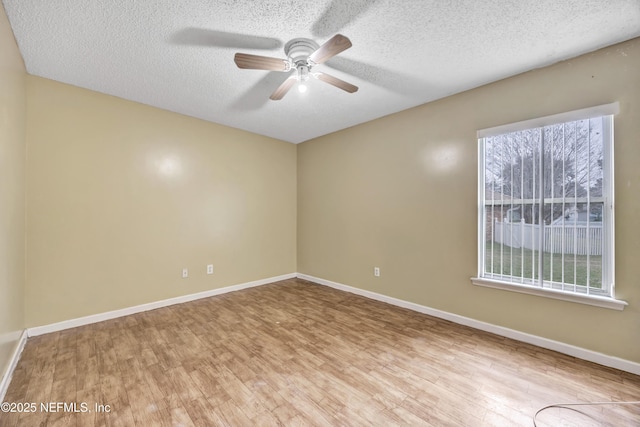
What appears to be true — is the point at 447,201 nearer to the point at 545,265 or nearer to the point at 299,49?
the point at 545,265

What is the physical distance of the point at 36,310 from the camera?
→ 2.60m

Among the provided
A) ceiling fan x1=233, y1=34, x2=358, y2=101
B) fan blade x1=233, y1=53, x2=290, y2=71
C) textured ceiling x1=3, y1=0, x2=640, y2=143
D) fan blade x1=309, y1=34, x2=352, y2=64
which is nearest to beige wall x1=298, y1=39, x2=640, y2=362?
textured ceiling x1=3, y1=0, x2=640, y2=143

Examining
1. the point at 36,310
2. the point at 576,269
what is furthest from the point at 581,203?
the point at 36,310

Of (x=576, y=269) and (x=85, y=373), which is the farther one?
(x=576, y=269)

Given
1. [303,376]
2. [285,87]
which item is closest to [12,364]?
[303,376]

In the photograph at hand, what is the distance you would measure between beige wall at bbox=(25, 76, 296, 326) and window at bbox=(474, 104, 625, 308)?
3.31m

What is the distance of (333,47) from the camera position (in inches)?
69.0

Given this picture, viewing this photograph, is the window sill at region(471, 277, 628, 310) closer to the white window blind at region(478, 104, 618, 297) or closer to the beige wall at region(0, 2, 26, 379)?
the white window blind at region(478, 104, 618, 297)

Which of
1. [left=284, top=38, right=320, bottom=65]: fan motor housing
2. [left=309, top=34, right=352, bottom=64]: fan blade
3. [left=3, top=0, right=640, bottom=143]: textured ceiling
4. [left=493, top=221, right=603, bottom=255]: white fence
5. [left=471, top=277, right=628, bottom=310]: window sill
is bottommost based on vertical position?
[left=471, top=277, right=628, bottom=310]: window sill

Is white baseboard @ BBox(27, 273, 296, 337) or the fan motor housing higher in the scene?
the fan motor housing

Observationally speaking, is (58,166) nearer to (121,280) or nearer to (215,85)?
(121,280)

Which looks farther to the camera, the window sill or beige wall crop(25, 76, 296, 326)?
beige wall crop(25, 76, 296, 326)

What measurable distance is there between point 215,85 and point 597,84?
3454 mm

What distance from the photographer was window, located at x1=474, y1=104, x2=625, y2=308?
7.11ft
